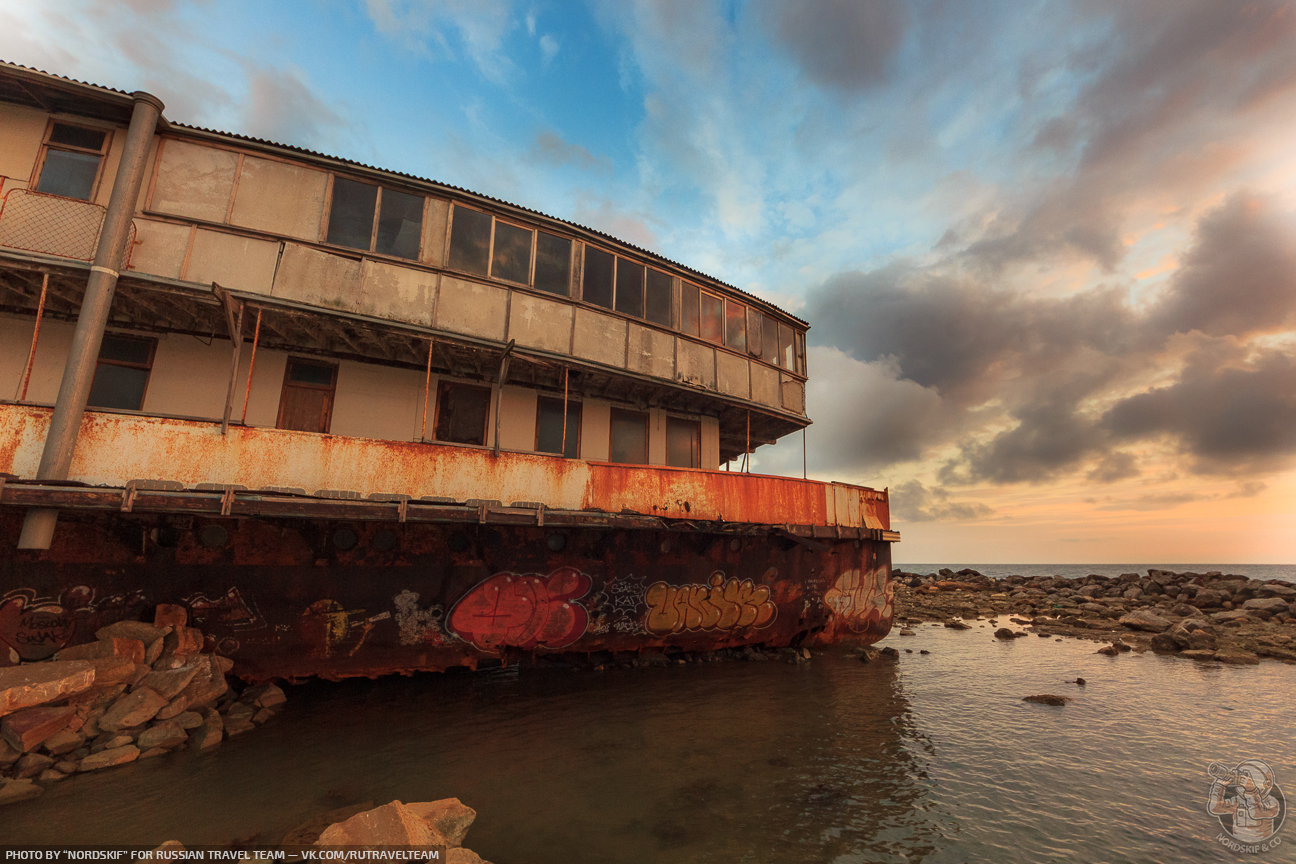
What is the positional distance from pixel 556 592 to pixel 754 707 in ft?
14.6

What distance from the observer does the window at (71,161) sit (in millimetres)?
9594

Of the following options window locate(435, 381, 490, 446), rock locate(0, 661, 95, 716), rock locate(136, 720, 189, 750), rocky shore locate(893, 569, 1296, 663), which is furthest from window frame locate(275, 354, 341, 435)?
rocky shore locate(893, 569, 1296, 663)

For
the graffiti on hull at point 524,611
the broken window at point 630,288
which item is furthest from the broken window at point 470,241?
the graffiti on hull at point 524,611

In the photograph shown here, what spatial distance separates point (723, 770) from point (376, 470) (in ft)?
24.0

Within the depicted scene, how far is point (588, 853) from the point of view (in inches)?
200

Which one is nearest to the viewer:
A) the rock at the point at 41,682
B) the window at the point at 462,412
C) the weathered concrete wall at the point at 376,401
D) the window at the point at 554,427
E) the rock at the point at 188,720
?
the rock at the point at 41,682

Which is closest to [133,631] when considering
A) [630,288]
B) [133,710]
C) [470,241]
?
[133,710]

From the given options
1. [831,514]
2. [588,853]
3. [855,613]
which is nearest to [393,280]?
[588,853]

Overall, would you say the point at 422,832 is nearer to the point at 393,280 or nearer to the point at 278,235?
the point at 393,280

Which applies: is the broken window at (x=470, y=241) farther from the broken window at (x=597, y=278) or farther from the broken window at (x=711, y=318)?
the broken window at (x=711, y=318)

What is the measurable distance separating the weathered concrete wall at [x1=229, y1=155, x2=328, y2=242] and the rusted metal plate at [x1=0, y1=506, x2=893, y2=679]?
5.90m

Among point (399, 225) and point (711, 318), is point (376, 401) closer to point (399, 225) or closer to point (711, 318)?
point (399, 225)

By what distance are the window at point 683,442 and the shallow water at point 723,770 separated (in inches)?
241

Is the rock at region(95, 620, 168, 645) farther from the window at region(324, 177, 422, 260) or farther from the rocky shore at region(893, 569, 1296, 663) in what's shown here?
the rocky shore at region(893, 569, 1296, 663)
